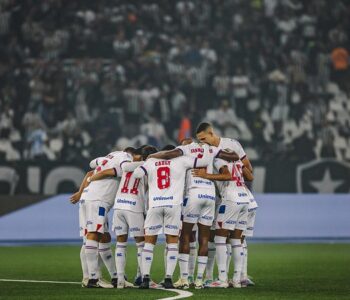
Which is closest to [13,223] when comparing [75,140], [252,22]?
[75,140]

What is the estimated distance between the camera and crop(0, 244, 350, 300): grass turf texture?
10570 millimetres

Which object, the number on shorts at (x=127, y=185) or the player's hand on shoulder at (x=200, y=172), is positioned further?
the number on shorts at (x=127, y=185)

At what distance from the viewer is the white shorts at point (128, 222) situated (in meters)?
11.7

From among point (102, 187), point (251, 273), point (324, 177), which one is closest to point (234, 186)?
point (102, 187)

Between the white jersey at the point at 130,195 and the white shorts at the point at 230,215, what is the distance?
993 mm

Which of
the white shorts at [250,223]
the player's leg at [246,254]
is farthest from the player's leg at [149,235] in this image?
the white shorts at [250,223]

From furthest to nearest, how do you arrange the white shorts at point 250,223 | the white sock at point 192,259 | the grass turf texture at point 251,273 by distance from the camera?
the white shorts at point 250,223, the white sock at point 192,259, the grass turf texture at point 251,273

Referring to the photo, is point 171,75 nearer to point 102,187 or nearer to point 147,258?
point 102,187

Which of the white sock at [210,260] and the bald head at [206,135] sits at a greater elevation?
the bald head at [206,135]

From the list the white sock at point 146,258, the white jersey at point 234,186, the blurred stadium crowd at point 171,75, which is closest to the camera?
the white sock at point 146,258

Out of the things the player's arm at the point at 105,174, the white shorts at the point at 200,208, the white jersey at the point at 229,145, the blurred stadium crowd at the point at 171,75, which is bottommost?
the white shorts at the point at 200,208

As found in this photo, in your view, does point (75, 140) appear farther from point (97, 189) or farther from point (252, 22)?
point (97, 189)

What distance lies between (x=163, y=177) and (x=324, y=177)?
34.8 ft

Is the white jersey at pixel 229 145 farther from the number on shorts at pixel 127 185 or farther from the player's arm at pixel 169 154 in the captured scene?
the number on shorts at pixel 127 185
